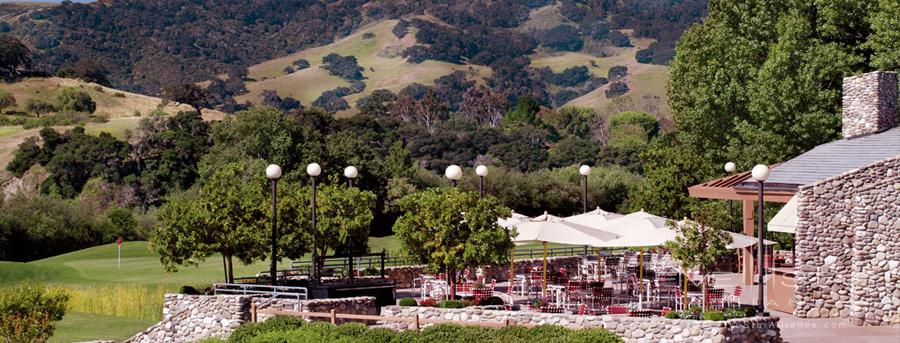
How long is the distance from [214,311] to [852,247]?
13.5 meters

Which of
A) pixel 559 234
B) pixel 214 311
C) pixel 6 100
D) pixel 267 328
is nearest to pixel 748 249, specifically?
pixel 559 234

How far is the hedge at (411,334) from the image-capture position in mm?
22188

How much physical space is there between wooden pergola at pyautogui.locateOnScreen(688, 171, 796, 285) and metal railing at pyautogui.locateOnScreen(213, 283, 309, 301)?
11.3 m

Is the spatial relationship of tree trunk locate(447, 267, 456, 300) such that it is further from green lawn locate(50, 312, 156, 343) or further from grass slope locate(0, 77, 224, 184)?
grass slope locate(0, 77, 224, 184)

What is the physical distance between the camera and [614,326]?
22.6 m

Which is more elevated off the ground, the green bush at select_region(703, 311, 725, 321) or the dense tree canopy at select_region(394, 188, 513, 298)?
the dense tree canopy at select_region(394, 188, 513, 298)

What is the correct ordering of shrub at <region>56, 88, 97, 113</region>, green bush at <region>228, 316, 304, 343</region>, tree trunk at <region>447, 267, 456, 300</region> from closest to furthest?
green bush at <region>228, 316, 304, 343</region> → tree trunk at <region>447, 267, 456, 300</region> → shrub at <region>56, 88, 97, 113</region>

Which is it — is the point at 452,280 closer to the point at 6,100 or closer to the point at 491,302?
the point at 491,302

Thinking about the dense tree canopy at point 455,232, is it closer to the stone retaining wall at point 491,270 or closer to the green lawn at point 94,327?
the stone retaining wall at point 491,270

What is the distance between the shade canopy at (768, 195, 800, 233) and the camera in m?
26.8

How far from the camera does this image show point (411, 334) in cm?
2369

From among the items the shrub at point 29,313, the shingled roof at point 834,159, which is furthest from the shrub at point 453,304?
the shingled roof at point 834,159

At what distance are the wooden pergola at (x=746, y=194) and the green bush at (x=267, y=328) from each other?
12.1 metres

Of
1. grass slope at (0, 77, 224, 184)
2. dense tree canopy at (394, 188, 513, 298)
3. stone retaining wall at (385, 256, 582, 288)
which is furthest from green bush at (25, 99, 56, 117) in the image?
dense tree canopy at (394, 188, 513, 298)
